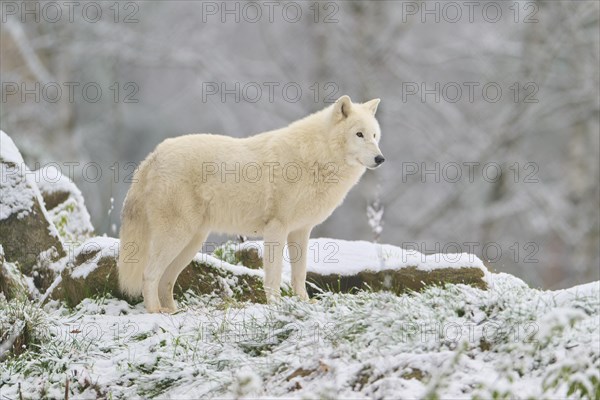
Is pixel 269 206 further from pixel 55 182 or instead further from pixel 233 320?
pixel 55 182

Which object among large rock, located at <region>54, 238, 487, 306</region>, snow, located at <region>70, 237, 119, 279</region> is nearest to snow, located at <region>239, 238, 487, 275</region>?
large rock, located at <region>54, 238, 487, 306</region>

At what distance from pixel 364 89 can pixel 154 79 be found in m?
14.7

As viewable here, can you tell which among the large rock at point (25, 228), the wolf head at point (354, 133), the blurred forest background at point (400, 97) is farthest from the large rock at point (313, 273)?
the blurred forest background at point (400, 97)

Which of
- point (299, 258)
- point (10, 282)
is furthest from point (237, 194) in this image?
point (10, 282)

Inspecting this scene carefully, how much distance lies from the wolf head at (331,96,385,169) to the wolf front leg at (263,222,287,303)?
89cm

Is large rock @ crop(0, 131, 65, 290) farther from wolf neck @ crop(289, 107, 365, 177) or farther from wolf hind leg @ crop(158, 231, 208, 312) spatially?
wolf neck @ crop(289, 107, 365, 177)

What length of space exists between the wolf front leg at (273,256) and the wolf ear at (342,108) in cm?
111

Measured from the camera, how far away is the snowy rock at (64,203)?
869cm

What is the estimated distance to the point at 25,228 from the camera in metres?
7.37

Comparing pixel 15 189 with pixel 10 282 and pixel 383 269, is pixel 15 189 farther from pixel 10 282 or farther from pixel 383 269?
pixel 383 269

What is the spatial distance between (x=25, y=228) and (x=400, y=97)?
11.2 m

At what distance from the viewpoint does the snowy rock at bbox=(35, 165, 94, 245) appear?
869 centimetres

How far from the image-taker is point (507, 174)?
16.1 meters

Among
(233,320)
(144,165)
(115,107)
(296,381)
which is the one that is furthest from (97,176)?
(296,381)
